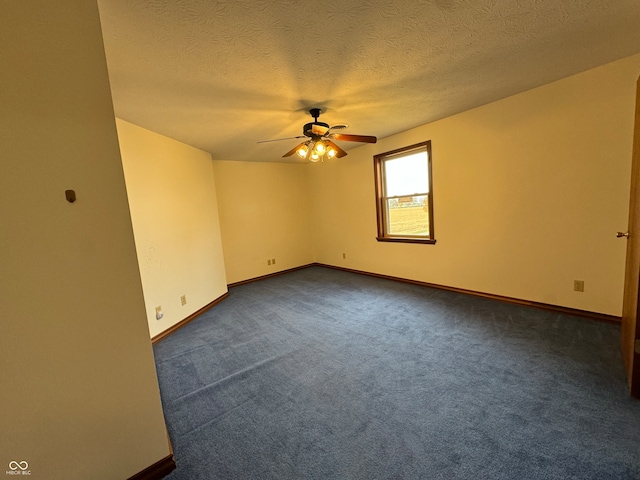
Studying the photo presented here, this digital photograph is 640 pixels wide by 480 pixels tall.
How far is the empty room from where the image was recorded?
1.04 m

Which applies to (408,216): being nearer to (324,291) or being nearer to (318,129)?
(324,291)

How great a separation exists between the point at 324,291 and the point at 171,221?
240 centimetres

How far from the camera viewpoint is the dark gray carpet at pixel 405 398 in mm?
1277

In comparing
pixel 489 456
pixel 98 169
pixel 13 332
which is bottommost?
pixel 489 456

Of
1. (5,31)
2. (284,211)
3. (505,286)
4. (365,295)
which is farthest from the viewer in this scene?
(284,211)

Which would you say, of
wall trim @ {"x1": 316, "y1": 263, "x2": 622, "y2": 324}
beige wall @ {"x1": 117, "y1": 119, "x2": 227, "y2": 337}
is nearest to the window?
wall trim @ {"x1": 316, "y1": 263, "x2": 622, "y2": 324}

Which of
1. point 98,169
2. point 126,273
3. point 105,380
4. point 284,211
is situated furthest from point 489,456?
point 284,211

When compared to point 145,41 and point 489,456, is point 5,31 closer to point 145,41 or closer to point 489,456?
point 145,41

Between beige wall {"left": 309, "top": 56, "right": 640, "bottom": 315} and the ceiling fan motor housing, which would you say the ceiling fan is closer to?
the ceiling fan motor housing

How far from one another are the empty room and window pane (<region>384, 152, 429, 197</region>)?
1.8 inches

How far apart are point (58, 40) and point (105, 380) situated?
147 cm

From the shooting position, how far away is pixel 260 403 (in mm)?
1754

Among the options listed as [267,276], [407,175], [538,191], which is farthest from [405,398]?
[267,276]

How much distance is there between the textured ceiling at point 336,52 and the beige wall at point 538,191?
293 millimetres
